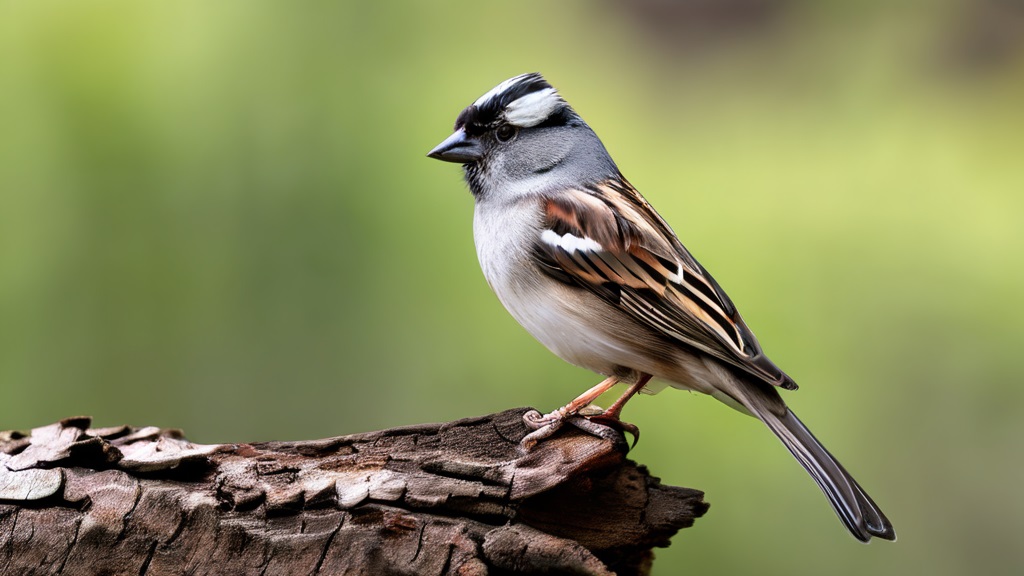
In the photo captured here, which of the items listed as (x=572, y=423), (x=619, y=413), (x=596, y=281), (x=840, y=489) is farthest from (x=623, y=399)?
(x=840, y=489)

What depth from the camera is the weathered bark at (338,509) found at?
1.69 meters

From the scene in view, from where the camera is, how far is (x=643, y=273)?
2039 mm

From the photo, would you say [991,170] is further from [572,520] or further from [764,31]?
[572,520]

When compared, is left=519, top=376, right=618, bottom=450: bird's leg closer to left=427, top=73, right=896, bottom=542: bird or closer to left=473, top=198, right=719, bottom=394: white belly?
left=427, top=73, right=896, bottom=542: bird

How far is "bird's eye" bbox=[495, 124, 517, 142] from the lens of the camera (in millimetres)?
2311

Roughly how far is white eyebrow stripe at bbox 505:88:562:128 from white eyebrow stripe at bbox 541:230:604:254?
35 centimetres

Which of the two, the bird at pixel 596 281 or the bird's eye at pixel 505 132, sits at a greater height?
the bird's eye at pixel 505 132

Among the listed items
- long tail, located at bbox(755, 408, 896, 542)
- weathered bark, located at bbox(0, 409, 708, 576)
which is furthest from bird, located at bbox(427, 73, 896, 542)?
weathered bark, located at bbox(0, 409, 708, 576)

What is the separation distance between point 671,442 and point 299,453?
1.35 meters

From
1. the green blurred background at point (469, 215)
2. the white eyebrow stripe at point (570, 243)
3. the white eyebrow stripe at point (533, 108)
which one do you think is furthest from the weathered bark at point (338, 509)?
the green blurred background at point (469, 215)

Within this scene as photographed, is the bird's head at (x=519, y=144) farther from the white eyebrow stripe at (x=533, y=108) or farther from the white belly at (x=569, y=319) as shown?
the white belly at (x=569, y=319)

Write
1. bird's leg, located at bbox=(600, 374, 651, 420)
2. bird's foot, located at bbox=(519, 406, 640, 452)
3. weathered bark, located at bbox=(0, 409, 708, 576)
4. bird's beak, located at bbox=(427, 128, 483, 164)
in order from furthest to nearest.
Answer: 1. bird's beak, located at bbox=(427, 128, 483, 164)
2. bird's leg, located at bbox=(600, 374, 651, 420)
3. bird's foot, located at bbox=(519, 406, 640, 452)
4. weathered bark, located at bbox=(0, 409, 708, 576)

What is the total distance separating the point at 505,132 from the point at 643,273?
0.55m

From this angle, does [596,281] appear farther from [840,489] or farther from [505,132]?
[840,489]
